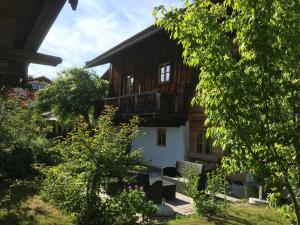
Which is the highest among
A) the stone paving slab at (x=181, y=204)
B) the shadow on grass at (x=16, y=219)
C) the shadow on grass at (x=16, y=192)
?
the shadow on grass at (x=16, y=192)

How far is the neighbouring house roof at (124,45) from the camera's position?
1590 centimetres

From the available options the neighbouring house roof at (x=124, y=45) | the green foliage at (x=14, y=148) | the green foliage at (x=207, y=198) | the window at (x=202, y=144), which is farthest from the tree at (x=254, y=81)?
the neighbouring house roof at (x=124, y=45)

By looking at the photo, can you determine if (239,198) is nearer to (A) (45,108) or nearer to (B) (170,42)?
(B) (170,42)

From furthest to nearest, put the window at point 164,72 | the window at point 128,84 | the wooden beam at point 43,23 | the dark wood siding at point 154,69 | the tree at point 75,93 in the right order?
the tree at point 75,93 < the window at point 128,84 < the window at point 164,72 < the dark wood siding at point 154,69 < the wooden beam at point 43,23

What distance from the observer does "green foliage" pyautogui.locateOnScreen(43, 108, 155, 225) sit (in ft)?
22.5

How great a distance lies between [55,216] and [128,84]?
1417 centimetres

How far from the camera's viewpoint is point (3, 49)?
146 inches

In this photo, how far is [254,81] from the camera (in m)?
3.84

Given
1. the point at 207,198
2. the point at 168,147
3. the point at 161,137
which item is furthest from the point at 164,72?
the point at 207,198

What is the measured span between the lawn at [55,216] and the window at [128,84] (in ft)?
39.3

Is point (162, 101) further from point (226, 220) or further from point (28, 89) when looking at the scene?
point (28, 89)

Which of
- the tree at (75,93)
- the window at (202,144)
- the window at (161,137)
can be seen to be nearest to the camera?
the window at (202,144)

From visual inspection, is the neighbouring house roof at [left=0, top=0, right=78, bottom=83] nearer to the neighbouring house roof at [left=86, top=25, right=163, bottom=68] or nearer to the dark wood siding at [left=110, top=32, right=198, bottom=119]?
the dark wood siding at [left=110, top=32, right=198, bottom=119]

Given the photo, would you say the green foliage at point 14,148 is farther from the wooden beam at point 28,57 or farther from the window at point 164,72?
the wooden beam at point 28,57
